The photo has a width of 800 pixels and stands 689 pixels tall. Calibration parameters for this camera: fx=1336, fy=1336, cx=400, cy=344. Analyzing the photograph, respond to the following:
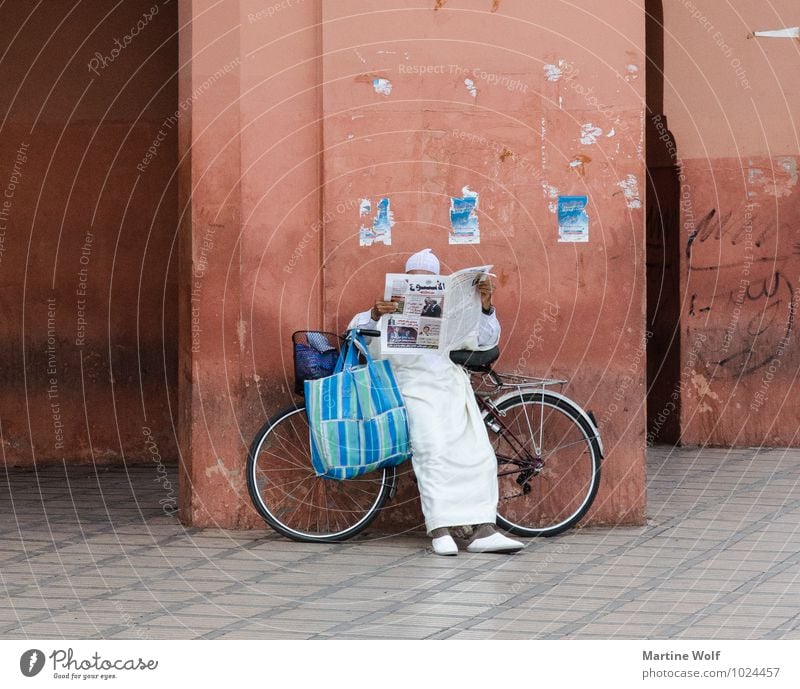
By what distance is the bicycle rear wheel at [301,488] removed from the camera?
6625 millimetres

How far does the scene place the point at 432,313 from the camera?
6207 mm

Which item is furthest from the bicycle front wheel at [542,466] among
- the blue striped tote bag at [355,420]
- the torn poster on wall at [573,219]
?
the torn poster on wall at [573,219]

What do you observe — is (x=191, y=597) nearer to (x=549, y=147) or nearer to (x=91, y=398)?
(x=549, y=147)

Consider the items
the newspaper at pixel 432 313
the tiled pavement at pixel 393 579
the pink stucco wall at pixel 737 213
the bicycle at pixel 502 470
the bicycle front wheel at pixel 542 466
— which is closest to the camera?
the tiled pavement at pixel 393 579

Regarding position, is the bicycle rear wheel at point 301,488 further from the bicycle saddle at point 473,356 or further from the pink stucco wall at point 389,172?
the bicycle saddle at point 473,356

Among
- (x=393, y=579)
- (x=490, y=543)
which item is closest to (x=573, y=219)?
(x=490, y=543)

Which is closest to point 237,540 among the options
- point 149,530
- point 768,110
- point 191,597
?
point 149,530

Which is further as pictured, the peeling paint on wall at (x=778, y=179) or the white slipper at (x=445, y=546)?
the peeling paint on wall at (x=778, y=179)

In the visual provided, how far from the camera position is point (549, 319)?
6.71 m

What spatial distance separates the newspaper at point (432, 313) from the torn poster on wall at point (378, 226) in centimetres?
53

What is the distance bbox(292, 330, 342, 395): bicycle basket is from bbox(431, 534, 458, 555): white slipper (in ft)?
3.12

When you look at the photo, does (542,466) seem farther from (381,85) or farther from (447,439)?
(381,85)

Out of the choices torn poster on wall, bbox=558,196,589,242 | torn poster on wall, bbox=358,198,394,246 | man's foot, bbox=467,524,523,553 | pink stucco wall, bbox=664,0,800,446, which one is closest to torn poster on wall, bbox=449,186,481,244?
torn poster on wall, bbox=358,198,394,246

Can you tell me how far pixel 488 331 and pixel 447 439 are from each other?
570 millimetres
